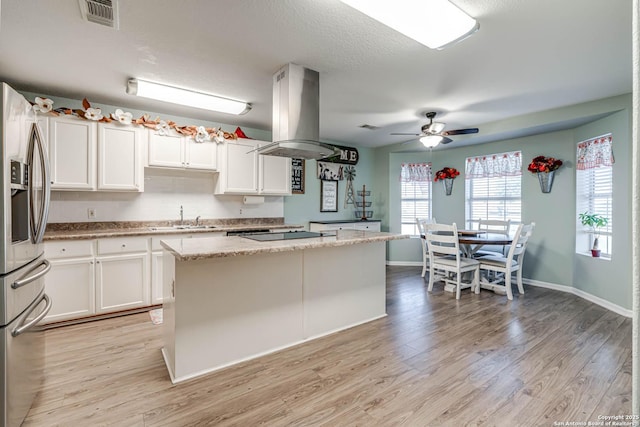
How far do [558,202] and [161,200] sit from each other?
5.55m

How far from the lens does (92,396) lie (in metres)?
1.97

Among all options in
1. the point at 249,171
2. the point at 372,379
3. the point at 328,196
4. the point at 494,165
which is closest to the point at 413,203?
the point at 494,165

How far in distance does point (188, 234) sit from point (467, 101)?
12.3 ft

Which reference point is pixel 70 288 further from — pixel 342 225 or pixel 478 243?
pixel 478 243

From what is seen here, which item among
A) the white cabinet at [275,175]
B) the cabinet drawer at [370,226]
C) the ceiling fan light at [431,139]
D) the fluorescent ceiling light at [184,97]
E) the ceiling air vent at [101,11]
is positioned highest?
the ceiling air vent at [101,11]

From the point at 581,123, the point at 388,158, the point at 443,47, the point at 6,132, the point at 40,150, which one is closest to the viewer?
the point at 6,132

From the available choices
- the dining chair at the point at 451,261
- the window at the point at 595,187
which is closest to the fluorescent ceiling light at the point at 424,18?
the dining chair at the point at 451,261

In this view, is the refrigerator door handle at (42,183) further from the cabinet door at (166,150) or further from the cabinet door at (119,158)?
the cabinet door at (166,150)

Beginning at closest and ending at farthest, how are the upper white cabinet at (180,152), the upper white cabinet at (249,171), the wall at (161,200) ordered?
the wall at (161,200) < the upper white cabinet at (180,152) < the upper white cabinet at (249,171)

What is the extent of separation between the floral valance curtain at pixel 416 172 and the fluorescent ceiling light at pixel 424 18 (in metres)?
3.95

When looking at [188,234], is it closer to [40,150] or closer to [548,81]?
[40,150]

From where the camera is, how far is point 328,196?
582 cm

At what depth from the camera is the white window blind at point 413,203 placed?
6055mm

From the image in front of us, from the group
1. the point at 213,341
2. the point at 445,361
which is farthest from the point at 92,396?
the point at 445,361
